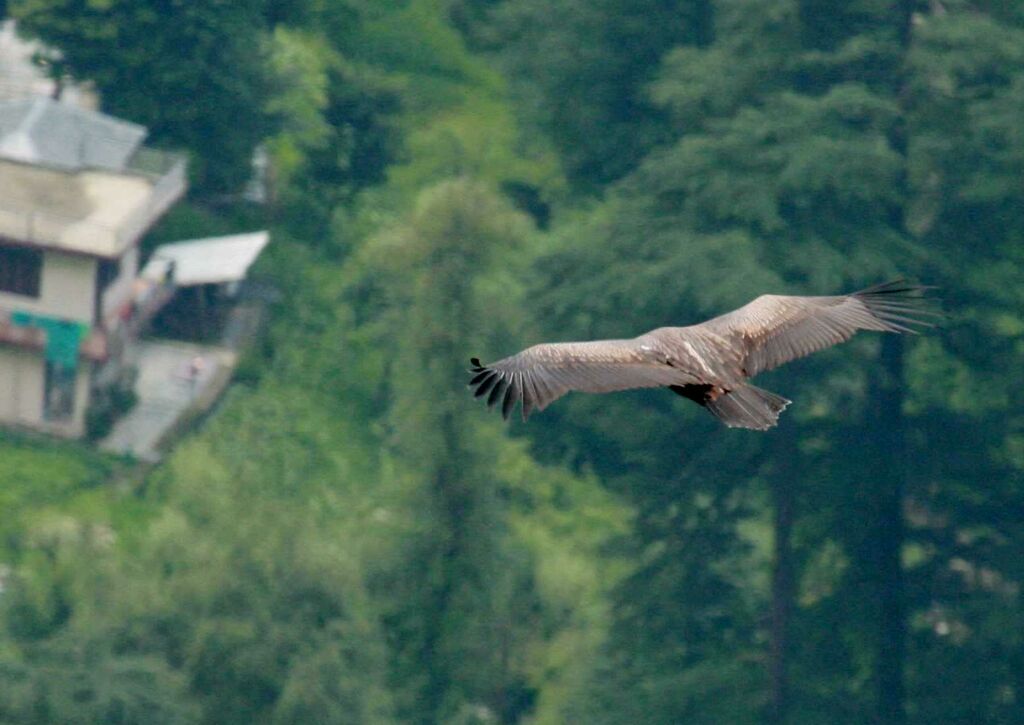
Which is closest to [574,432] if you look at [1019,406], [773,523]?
[773,523]

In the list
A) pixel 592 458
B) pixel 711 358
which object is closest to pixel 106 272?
pixel 592 458

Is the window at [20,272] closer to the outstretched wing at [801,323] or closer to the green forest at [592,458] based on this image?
the green forest at [592,458]

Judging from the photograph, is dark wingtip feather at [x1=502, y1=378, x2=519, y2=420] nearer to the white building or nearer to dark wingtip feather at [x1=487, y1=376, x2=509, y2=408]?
dark wingtip feather at [x1=487, y1=376, x2=509, y2=408]

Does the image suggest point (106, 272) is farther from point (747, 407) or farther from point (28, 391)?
point (747, 407)

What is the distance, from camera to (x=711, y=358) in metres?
19.1

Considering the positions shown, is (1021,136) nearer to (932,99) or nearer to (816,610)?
(932,99)

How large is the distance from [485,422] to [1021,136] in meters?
9.41

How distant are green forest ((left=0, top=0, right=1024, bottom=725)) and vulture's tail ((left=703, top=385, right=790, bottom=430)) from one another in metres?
18.5

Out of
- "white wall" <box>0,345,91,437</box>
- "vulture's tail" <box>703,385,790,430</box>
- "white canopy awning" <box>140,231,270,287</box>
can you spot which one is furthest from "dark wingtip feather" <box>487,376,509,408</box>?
"white canopy awning" <box>140,231,270,287</box>

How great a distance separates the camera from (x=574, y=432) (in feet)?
140

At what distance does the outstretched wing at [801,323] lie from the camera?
19.9 meters

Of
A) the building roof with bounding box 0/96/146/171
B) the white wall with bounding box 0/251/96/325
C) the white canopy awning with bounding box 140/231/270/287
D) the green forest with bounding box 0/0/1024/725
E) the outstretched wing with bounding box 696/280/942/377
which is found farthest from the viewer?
the white canopy awning with bounding box 140/231/270/287

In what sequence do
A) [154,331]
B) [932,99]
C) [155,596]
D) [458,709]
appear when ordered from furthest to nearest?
[154,331] → [932,99] → [458,709] → [155,596]

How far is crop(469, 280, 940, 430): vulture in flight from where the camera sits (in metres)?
17.8
